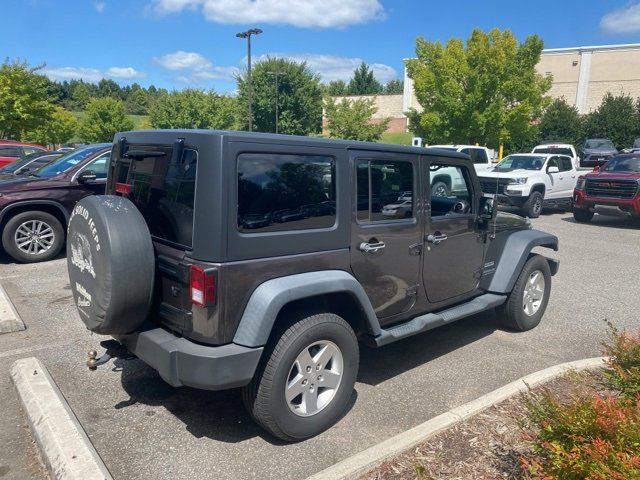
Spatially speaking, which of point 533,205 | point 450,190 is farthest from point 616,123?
point 450,190

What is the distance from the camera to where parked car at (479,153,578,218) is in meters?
13.5

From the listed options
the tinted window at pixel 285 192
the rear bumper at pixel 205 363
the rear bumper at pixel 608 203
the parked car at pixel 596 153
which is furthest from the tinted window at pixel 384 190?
the parked car at pixel 596 153

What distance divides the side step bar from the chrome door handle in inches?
24.4

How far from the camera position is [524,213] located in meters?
14.0

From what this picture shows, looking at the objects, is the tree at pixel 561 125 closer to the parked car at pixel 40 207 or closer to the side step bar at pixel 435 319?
the parked car at pixel 40 207

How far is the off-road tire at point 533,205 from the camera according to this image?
13656mm

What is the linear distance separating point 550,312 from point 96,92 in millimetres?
119094

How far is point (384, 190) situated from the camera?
3.68 m

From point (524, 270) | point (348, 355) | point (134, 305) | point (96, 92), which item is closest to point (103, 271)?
point (134, 305)

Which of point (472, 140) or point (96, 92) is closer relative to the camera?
point (472, 140)

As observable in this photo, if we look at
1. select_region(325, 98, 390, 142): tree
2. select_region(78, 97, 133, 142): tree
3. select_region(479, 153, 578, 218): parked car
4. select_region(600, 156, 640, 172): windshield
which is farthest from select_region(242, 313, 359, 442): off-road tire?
select_region(78, 97, 133, 142): tree

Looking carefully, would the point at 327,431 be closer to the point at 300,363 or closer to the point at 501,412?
the point at 300,363

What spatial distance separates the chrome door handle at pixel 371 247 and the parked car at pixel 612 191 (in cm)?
1093

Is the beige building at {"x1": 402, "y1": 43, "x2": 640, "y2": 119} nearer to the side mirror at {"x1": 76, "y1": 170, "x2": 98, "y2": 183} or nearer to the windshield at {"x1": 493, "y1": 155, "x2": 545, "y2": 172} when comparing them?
the windshield at {"x1": 493, "y1": 155, "x2": 545, "y2": 172}
